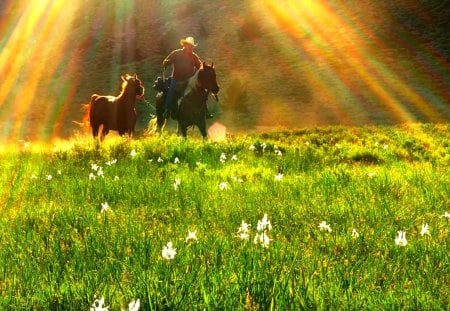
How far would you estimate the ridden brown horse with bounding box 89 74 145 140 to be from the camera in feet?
65.5

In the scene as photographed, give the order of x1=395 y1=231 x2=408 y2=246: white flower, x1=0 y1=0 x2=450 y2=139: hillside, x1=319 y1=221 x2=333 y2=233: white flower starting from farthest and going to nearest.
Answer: x1=0 y1=0 x2=450 y2=139: hillside
x1=319 y1=221 x2=333 y2=233: white flower
x1=395 y1=231 x2=408 y2=246: white flower

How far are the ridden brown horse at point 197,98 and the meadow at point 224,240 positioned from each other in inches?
430

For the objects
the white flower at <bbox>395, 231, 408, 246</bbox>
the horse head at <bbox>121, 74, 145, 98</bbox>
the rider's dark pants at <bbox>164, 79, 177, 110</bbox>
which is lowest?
the rider's dark pants at <bbox>164, 79, 177, 110</bbox>

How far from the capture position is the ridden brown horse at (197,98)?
19.6 meters

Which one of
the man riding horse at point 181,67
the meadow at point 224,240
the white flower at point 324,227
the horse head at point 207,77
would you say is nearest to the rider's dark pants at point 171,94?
the man riding horse at point 181,67

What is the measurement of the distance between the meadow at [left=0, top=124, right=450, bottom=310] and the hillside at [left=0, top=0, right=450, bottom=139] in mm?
30581

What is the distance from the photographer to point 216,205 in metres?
5.27

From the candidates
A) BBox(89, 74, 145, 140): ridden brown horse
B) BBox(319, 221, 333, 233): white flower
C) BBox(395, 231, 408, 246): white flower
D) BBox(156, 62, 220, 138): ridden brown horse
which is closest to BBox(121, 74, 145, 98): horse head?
BBox(89, 74, 145, 140): ridden brown horse

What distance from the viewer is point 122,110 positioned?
65.6 feet

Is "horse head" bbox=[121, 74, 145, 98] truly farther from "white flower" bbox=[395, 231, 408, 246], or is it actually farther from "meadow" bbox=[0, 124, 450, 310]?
"white flower" bbox=[395, 231, 408, 246]

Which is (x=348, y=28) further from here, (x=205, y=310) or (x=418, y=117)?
(x=205, y=310)

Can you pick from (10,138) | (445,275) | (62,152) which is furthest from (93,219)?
(10,138)

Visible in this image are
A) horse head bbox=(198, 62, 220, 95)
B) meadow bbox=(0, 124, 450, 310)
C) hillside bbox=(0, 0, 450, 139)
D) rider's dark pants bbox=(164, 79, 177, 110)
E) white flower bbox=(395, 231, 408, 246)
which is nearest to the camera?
meadow bbox=(0, 124, 450, 310)

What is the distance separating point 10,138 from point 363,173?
150 feet
